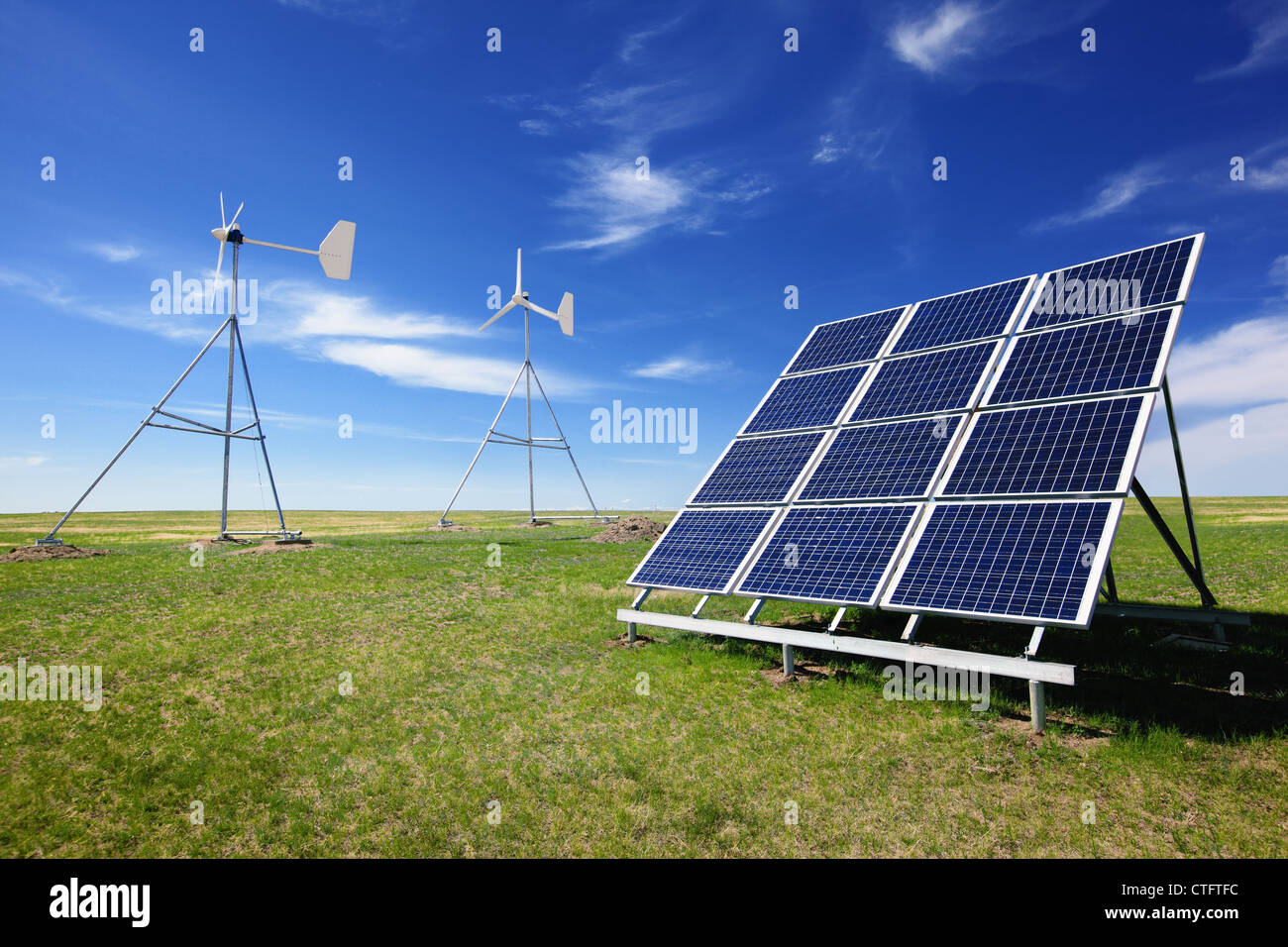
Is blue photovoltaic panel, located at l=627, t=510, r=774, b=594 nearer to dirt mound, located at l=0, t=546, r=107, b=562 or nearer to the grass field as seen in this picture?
the grass field

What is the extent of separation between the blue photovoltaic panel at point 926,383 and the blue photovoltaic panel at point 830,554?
312 cm

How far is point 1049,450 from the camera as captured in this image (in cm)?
1152

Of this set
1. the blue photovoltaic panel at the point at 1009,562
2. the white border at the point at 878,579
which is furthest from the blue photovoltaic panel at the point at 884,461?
the blue photovoltaic panel at the point at 1009,562

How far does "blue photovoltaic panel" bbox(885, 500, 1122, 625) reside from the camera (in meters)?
9.35

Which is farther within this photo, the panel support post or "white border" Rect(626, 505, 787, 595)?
"white border" Rect(626, 505, 787, 595)

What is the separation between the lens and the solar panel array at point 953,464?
405 inches

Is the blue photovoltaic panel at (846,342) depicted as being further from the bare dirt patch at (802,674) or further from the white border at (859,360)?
the bare dirt patch at (802,674)

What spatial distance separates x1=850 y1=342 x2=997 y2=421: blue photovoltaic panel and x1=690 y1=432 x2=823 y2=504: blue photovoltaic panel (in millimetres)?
1722

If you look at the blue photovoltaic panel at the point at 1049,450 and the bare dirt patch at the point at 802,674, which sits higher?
the blue photovoltaic panel at the point at 1049,450

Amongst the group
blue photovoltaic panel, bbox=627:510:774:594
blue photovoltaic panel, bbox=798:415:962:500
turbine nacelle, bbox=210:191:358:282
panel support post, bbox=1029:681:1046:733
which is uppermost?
turbine nacelle, bbox=210:191:358:282

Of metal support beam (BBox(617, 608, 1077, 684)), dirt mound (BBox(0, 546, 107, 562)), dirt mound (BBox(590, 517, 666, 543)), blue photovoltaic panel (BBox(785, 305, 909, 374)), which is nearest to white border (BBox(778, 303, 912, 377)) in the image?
blue photovoltaic panel (BBox(785, 305, 909, 374))

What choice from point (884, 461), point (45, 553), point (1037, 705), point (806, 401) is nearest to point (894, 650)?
point (1037, 705)
